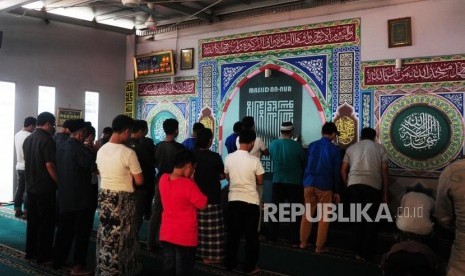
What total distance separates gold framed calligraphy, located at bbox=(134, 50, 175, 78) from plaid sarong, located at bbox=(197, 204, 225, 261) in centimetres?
398

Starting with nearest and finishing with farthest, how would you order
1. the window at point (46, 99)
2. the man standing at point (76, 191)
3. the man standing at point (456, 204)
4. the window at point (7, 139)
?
the man standing at point (456, 204) → the man standing at point (76, 191) → the window at point (7, 139) → the window at point (46, 99)

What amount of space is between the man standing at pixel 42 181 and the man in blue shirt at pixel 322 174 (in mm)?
2304

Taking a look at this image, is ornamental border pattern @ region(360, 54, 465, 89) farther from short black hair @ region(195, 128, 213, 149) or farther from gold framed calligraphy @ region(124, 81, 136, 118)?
gold framed calligraphy @ region(124, 81, 136, 118)

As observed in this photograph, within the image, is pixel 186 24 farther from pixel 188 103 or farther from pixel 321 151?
pixel 321 151

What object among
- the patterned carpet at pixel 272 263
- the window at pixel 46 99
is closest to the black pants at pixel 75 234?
the patterned carpet at pixel 272 263

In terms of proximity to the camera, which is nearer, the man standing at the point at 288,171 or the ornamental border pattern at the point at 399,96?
the man standing at the point at 288,171

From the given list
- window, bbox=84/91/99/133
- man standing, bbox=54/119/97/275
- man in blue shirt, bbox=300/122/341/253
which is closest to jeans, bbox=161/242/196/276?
man standing, bbox=54/119/97/275

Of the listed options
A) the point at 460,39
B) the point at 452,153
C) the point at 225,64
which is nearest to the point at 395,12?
the point at 460,39

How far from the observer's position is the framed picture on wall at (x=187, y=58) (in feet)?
23.8

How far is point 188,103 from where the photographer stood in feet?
24.0

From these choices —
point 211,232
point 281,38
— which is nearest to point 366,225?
point 211,232

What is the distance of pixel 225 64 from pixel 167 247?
442 centimetres

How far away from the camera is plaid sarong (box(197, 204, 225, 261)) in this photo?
3852mm

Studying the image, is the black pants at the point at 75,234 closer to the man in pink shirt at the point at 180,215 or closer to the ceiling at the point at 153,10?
the man in pink shirt at the point at 180,215
